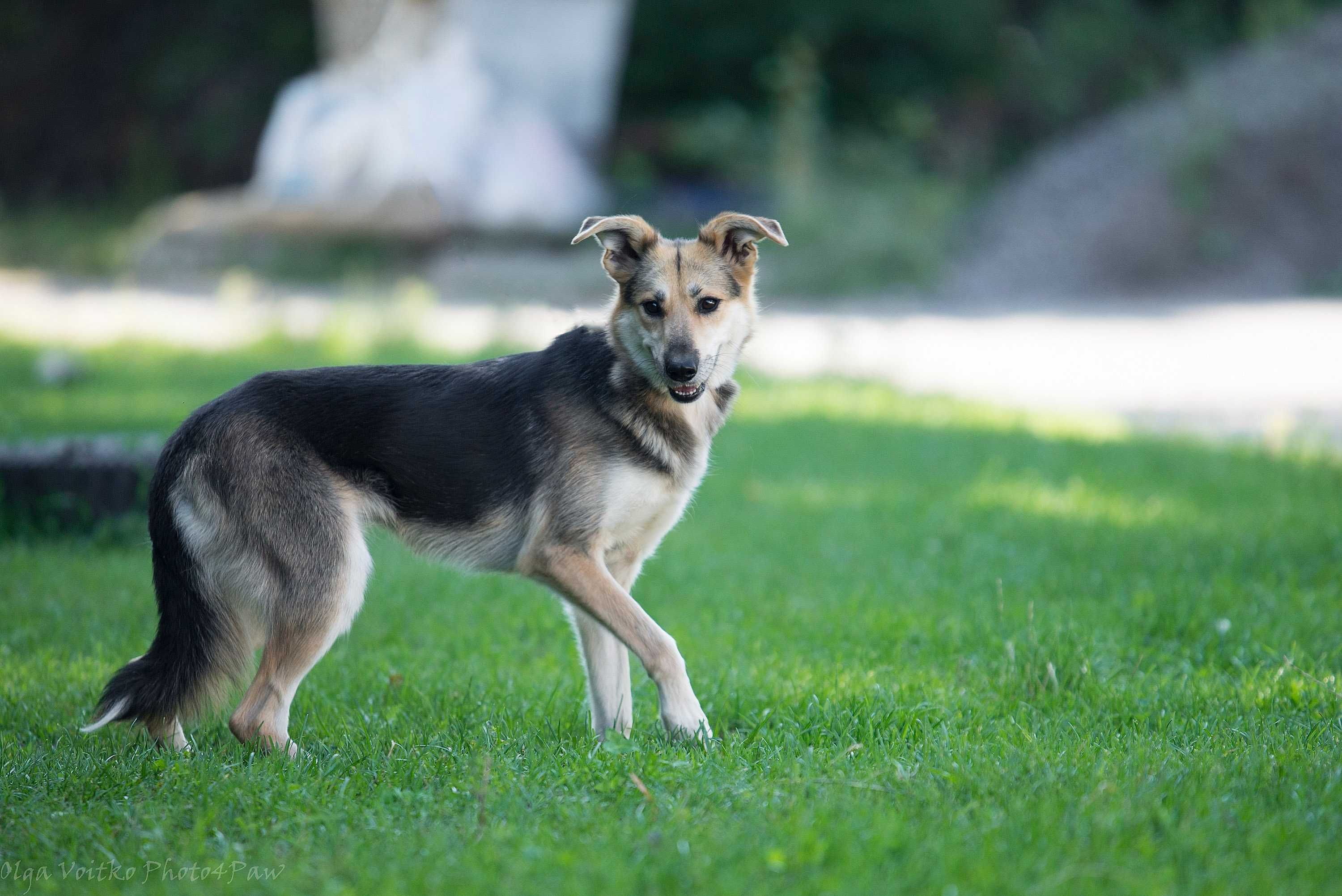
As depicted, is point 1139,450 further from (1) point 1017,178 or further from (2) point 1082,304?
(1) point 1017,178

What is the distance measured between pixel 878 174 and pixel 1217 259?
601 cm

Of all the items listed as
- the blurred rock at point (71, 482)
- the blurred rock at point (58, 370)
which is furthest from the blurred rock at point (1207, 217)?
the blurred rock at point (71, 482)

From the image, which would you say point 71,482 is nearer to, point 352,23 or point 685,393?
point 685,393

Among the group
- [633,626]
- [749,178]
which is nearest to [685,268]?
[633,626]

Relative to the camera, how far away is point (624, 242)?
13.8ft

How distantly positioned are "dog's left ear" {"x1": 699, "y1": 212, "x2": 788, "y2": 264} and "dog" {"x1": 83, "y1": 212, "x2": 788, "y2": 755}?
1cm

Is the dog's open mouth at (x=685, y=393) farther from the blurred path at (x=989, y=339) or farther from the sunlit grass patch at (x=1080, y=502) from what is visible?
the blurred path at (x=989, y=339)

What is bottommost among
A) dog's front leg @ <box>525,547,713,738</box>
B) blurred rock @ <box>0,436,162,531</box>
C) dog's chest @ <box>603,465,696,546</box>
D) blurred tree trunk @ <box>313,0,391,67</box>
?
blurred rock @ <box>0,436,162,531</box>

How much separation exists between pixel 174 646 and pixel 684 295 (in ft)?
6.72

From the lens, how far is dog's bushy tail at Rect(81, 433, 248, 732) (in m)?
3.54

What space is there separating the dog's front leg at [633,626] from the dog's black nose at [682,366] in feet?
2.20

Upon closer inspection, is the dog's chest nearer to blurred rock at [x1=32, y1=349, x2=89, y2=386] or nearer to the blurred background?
the blurred background

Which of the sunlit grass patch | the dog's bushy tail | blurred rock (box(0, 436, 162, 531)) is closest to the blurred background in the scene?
the sunlit grass patch

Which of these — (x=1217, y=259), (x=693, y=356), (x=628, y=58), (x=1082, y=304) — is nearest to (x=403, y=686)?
(x=693, y=356)
